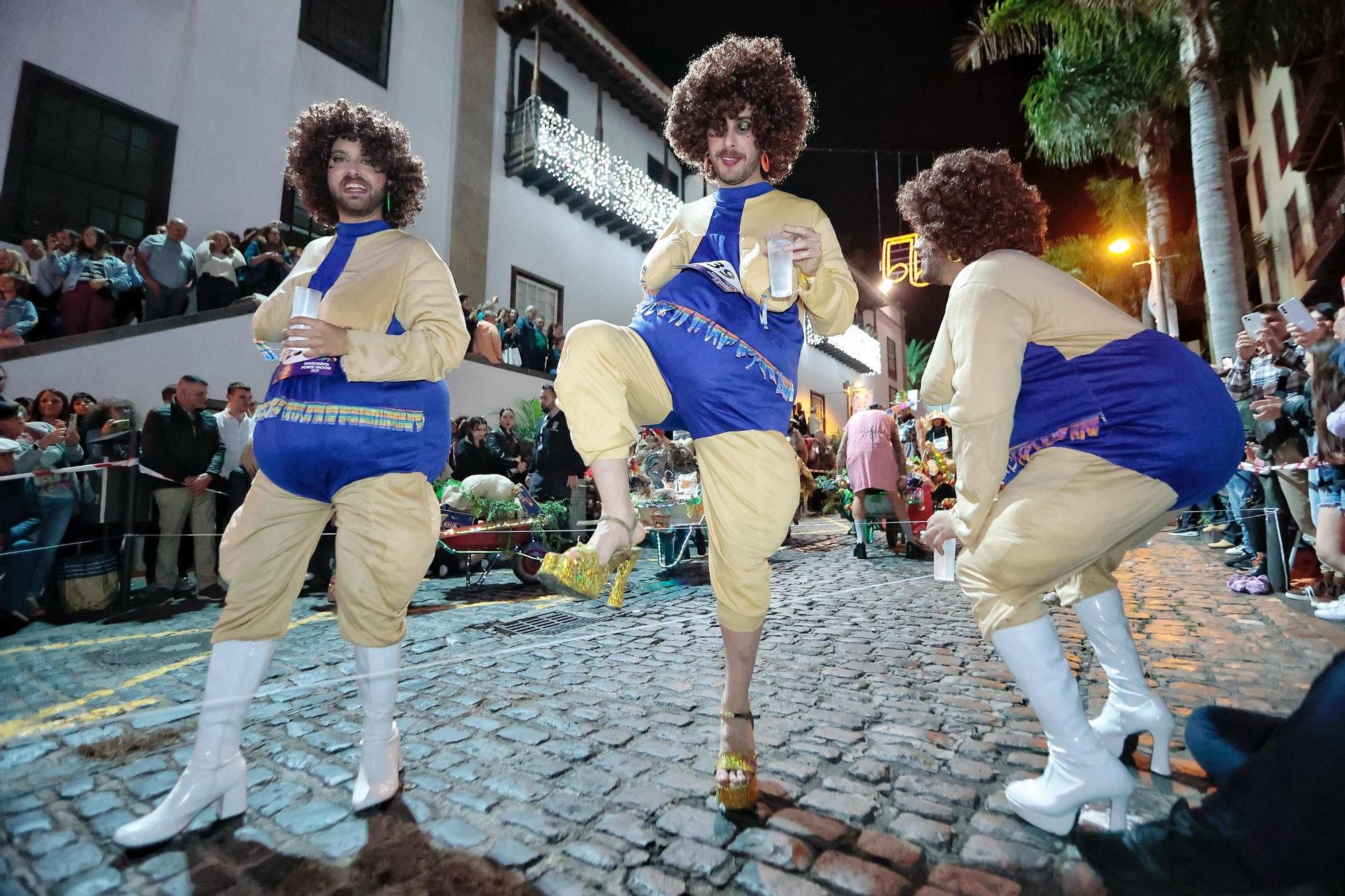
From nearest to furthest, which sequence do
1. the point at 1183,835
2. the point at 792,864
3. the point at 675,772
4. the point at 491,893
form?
the point at 1183,835, the point at 491,893, the point at 792,864, the point at 675,772

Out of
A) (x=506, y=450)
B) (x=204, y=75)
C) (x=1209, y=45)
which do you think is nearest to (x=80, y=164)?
(x=204, y=75)

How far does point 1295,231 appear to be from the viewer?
15.7m

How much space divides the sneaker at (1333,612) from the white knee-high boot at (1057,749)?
350cm

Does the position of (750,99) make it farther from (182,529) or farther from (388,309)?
(182,529)

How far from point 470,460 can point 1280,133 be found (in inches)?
814

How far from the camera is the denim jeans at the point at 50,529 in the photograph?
350cm

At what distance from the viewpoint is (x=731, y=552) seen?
Answer: 204cm

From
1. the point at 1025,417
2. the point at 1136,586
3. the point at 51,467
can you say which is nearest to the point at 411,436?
the point at 1025,417

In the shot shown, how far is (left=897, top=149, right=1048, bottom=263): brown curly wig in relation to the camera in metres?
2.20

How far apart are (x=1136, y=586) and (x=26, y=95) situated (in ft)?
42.1

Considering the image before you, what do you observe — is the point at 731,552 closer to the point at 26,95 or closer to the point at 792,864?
the point at 792,864

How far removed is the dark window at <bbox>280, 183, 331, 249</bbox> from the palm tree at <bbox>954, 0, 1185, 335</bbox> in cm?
1155

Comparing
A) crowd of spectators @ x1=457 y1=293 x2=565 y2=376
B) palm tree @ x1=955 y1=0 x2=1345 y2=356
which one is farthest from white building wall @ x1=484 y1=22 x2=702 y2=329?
palm tree @ x1=955 y1=0 x2=1345 y2=356

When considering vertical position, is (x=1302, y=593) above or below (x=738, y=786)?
above
